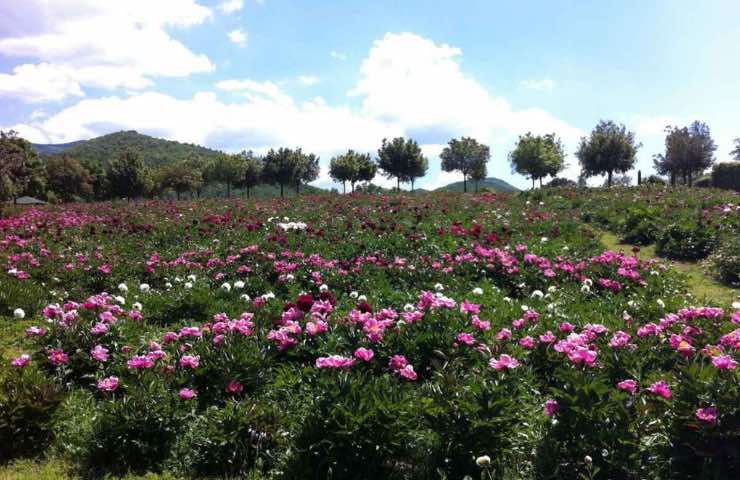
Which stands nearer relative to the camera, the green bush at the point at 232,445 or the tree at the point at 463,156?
the green bush at the point at 232,445

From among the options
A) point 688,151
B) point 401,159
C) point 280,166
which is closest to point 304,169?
point 280,166

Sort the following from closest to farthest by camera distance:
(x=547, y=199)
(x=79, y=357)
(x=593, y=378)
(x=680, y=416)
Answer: (x=680, y=416), (x=593, y=378), (x=79, y=357), (x=547, y=199)

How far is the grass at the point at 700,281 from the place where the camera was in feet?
27.0

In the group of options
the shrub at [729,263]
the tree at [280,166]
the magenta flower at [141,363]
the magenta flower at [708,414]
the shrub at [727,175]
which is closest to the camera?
the magenta flower at [708,414]

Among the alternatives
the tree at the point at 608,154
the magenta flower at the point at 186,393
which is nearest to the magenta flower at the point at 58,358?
the magenta flower at the point at 186,393

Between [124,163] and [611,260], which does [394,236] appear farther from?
[124,163]

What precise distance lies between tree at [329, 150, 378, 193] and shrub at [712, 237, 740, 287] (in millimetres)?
48203

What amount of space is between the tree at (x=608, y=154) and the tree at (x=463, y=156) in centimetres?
1516

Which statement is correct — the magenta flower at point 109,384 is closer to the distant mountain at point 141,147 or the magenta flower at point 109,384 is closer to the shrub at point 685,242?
the shrub at point 685,242

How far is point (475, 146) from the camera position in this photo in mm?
61500

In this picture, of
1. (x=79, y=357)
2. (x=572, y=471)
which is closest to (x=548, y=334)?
(x=572, y=471)

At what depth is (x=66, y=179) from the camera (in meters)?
64.3

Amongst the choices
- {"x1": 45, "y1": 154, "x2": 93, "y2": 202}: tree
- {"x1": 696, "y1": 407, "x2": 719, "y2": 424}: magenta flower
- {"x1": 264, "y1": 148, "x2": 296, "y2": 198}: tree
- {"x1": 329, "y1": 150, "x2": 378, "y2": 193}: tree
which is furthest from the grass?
{"x1": 45, "y1": 154, "x2": 93, "y2": 202}: tree

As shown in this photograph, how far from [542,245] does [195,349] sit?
7.38 metres
